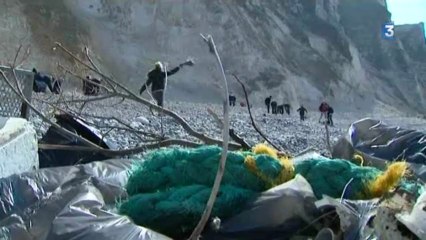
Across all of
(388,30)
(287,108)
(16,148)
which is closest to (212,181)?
(16,148)

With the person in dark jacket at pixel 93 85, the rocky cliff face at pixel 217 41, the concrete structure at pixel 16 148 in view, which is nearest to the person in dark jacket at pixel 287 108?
the rocky cliff face at pixel 217 41

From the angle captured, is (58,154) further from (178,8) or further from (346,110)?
(346,110)

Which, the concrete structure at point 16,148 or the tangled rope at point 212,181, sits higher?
the tangled rope at point 212,181

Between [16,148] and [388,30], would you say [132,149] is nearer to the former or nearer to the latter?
[16,148]

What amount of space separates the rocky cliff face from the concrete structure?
2303 centimetres

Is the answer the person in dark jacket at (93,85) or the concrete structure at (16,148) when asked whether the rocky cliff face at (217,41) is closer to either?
the person in dark jacket at (93,85)

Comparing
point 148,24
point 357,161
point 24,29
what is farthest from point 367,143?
point 148,24

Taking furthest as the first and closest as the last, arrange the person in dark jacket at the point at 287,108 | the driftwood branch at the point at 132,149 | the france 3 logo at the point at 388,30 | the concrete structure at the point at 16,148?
the france 3 logo at the point at 388,30
the person in dark jacket at the point at 287,108
the driftwood branch at the point at 132,149
the concrete structure at the point at 16,148

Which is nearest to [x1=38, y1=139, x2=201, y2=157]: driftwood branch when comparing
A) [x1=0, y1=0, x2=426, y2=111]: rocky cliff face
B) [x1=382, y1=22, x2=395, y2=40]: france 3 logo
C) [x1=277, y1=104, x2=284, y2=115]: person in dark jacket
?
[x1=0, y1=0, x2=426, y2=111]: rocky cliff face

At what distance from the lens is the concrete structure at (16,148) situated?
7.80ft

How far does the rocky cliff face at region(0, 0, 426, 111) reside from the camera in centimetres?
2886

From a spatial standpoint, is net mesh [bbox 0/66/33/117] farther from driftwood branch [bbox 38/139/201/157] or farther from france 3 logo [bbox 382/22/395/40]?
france 3 logo [bbox 382/22/395/40]

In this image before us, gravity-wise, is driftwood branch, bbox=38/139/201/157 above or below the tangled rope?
below

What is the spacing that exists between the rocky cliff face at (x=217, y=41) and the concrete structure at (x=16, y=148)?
2303cm
